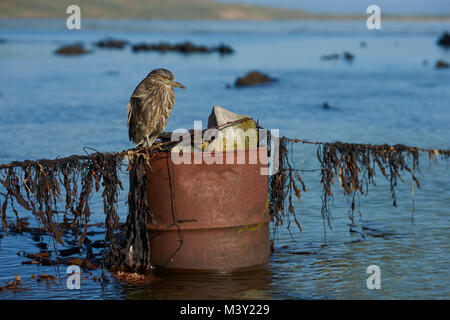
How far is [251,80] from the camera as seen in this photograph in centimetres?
2762

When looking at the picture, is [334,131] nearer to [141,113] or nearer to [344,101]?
[344,101]

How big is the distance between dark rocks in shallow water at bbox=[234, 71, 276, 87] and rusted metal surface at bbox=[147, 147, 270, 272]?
20.5 meters

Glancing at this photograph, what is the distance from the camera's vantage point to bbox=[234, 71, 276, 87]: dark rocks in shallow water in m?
27.2

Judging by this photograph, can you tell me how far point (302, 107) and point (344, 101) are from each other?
7.86ft

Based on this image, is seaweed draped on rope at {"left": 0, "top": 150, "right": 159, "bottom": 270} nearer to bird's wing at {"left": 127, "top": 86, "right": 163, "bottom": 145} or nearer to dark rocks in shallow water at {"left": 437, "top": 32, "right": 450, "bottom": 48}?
bird's wing at {"left": 127, "top": 86, "right": 163, "bottom": 145}

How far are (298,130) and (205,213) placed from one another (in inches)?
408

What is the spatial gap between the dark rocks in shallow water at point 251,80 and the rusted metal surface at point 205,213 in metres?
20.5

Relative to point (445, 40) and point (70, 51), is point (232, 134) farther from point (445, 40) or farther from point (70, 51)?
point (445, 40)

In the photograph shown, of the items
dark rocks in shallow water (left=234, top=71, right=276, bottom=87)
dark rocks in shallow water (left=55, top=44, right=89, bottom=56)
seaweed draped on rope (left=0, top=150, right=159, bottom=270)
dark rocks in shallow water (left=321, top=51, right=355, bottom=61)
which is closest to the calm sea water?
seaweed draped on rope (left=0, top=150, right=159, bottom=270)

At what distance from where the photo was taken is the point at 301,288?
6.86 m

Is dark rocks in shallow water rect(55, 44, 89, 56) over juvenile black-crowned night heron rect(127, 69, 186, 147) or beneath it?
over

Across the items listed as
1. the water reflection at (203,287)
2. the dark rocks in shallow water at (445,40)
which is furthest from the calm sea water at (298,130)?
the dark rocks in shallow water at (445,40)

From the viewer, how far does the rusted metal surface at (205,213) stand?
6.60m

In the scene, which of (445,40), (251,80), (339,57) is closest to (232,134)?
(251,80)
